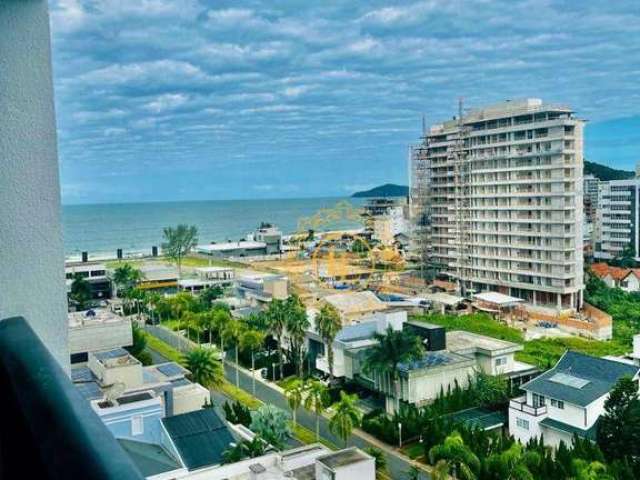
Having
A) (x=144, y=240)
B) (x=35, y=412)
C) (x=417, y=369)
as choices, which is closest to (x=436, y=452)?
(x=417, y=369)

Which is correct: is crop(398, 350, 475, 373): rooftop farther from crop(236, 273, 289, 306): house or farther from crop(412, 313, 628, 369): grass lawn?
crop(236, 273, 289, 306): house

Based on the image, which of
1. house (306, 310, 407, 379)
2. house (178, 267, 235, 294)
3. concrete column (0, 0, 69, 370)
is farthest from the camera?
house (178, 267, 235, 294)

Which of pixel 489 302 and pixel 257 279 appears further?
pixel 257 279

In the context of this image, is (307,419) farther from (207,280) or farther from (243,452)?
(207,280)

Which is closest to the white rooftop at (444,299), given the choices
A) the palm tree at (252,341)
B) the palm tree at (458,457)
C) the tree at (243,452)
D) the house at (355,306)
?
the house at (355,306)

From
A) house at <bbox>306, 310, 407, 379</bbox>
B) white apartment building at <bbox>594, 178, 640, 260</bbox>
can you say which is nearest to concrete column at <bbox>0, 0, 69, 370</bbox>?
house at <bbox>306, 310, 407, 379</bbox>

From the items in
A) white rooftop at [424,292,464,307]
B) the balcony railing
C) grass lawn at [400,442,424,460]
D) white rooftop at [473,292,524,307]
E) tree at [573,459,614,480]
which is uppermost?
the balcony railing

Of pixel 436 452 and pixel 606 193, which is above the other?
pixel 606 193

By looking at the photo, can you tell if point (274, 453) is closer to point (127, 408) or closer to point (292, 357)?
point (127, 408)
